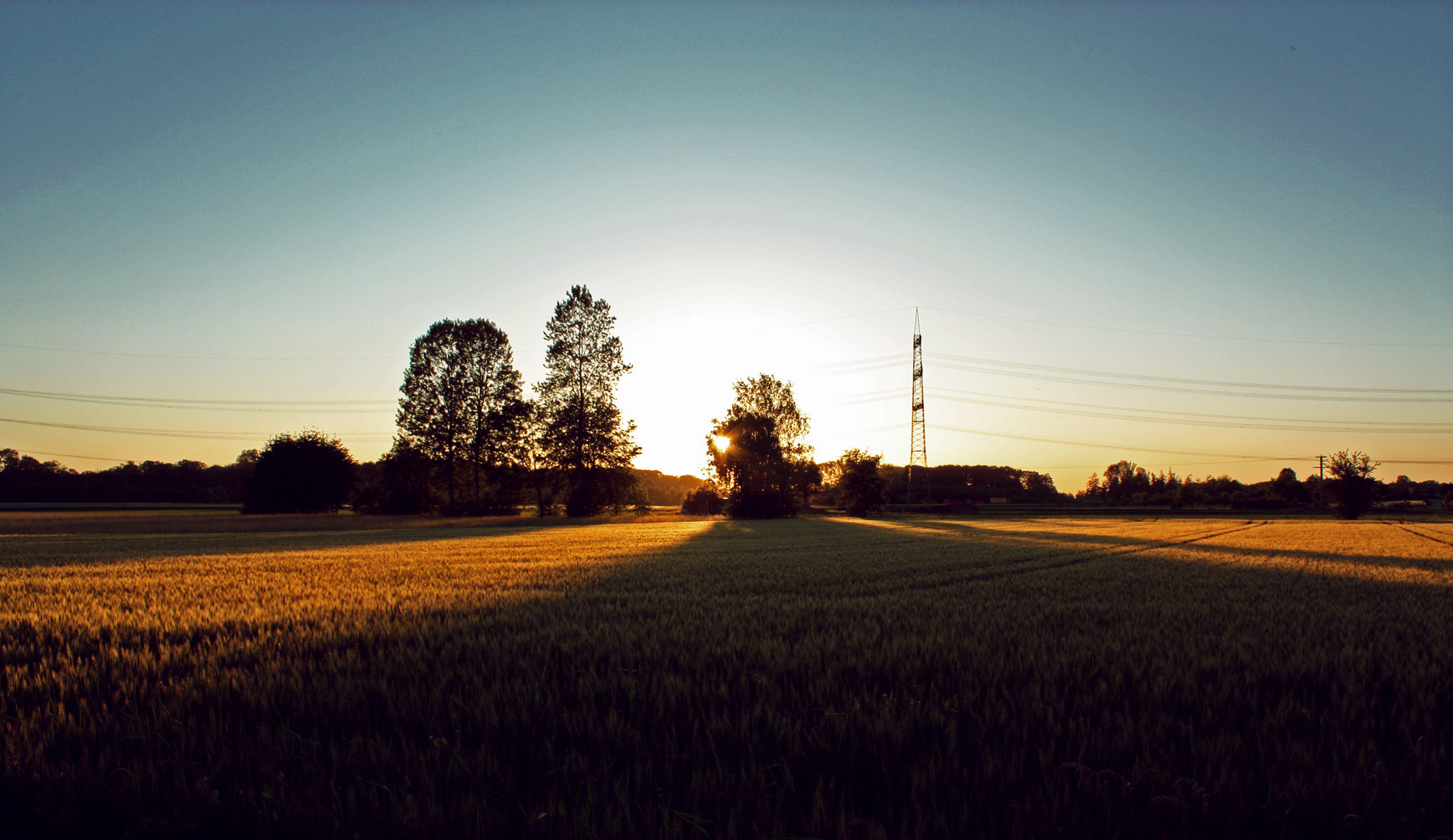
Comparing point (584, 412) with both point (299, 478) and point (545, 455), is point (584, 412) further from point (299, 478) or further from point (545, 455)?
point (299, 478)

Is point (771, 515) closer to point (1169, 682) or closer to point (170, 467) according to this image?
point (1169, 682)

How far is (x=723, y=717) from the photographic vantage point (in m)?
2.88

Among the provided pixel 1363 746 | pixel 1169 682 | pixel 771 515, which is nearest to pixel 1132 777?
pixel 1363 746

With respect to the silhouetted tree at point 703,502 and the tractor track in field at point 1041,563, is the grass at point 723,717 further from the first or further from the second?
the silhouetted tree at point 703,502

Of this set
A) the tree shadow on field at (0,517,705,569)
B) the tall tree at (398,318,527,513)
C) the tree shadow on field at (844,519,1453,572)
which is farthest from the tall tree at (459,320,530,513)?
the tree shadow on field at (844,519,1453,572)

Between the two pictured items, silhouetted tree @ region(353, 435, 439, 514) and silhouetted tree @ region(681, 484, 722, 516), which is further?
silhouetted tree @ region(681, 484, 722, 516)

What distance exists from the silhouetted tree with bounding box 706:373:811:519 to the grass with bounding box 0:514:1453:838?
48.7 metres

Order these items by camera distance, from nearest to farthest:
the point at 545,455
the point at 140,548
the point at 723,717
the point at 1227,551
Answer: the point at 723,717 → the point at 1227,551 → the point at 140,548 → the point at 545,455

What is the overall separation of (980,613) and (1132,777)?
171 inches

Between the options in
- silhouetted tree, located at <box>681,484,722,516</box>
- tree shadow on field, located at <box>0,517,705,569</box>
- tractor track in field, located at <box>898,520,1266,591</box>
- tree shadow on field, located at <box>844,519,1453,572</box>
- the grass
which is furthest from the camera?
silhouetted tree, located at <box>681,484,722,516</box>

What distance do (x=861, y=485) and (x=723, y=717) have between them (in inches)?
2613

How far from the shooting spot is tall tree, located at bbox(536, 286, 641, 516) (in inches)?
1826

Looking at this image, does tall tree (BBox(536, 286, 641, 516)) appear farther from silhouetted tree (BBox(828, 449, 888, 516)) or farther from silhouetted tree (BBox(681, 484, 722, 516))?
silhouetted tree (BBox(828, 449, 888, 516))

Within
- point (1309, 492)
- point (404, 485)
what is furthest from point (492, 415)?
point (1309, 492)
